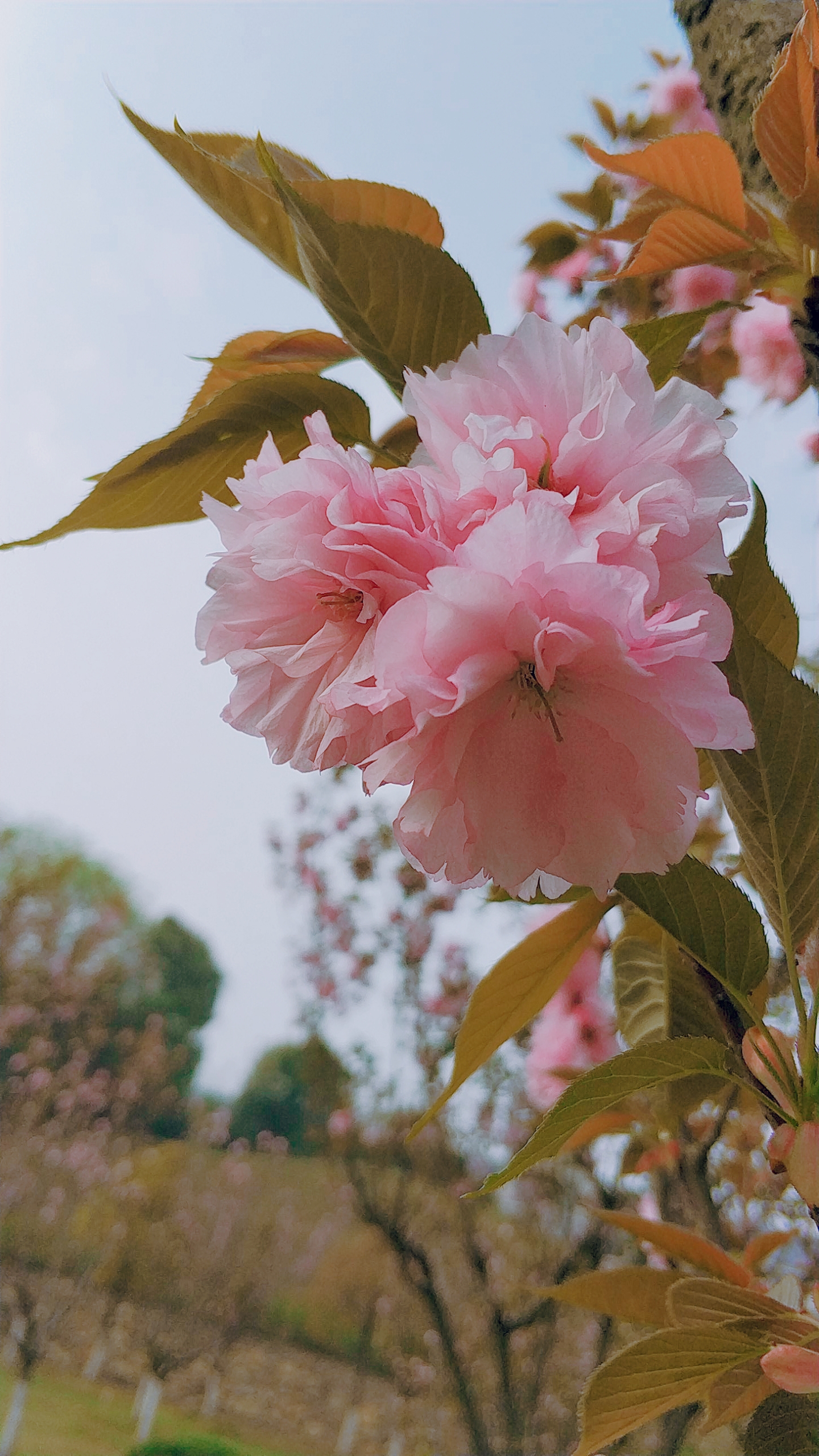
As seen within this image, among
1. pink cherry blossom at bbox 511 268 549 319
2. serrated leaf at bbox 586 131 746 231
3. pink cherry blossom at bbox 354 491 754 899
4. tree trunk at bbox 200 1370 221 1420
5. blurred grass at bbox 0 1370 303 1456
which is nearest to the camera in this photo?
pink cherry blossom at bbox 354 491 754 899

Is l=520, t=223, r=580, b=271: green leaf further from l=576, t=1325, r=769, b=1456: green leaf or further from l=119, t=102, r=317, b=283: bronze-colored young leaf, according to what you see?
l=576, t=1325, r=769, b=1456: green leaf

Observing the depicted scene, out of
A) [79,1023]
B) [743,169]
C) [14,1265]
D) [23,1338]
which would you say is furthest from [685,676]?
[79,1023]

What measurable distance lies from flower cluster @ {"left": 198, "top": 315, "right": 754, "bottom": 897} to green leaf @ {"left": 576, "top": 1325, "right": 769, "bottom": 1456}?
12 cm

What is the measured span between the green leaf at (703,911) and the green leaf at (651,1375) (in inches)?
3.3

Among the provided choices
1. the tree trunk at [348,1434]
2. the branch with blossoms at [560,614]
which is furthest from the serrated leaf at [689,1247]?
the tree trunk at [348,1434]

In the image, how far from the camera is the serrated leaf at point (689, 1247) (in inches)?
9.6

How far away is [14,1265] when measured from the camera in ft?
8.85

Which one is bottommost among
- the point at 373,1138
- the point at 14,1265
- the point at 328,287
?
the point at 14,1265

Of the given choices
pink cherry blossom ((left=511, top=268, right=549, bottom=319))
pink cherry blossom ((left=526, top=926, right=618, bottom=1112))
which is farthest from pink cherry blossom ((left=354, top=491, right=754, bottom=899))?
pink cherry blossom ((left=511, top=268, right=549, bottom=319))

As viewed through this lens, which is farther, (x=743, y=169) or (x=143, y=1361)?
(x=143, y=1361)

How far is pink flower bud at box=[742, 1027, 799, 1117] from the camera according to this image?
0.18m

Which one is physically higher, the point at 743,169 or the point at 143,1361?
the point at 743,169

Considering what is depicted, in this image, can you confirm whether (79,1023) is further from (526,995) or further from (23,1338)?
(526,995)

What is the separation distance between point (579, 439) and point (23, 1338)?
3.17 m
